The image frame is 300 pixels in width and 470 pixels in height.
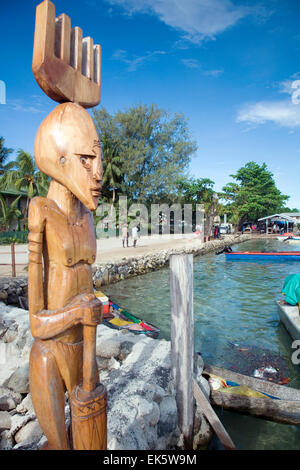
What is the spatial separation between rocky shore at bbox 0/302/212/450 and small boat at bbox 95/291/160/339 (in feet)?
4.47

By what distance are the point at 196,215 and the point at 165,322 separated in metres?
28.4

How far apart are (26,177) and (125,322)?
60.1ft

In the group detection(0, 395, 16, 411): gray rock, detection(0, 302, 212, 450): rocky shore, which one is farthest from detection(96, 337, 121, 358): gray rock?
detection(0, 395, 16, 411): gray rock

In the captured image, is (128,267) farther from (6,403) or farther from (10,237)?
(10,237)

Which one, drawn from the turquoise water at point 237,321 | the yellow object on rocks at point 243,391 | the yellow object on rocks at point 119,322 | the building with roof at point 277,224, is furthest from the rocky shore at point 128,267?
the building with roof at point 277,224

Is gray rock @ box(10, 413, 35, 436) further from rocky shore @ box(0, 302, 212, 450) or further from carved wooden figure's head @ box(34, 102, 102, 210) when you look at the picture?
carved wooden figure's head @ box(34, 102, 102, 210)

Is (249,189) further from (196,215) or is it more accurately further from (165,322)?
(165,322)

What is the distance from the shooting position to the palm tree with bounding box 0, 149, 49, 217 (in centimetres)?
2059

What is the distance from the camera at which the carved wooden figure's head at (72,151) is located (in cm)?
176

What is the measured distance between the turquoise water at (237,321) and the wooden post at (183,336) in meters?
1.04

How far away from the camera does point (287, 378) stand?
495 cm

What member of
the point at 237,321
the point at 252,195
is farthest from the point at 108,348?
the point at 252,195

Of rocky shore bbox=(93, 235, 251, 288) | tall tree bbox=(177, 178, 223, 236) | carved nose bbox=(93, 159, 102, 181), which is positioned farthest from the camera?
tall tree bbox=(177, 178, 223, 236)
